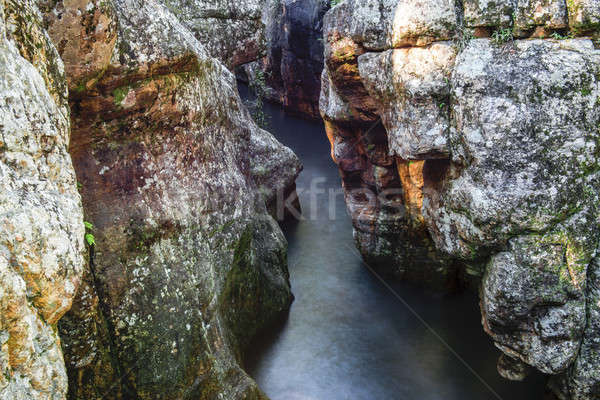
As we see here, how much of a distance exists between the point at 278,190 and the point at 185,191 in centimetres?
515

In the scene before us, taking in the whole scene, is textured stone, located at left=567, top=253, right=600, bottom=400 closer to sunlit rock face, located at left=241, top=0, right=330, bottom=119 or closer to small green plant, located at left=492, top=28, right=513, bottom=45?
small green plant, located at left=492, top=28, right=513, bottom=45

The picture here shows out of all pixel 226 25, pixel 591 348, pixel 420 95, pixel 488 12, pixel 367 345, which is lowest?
pixel 367 345

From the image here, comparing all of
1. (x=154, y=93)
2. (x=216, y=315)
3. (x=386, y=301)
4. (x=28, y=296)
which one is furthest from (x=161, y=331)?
(x=386, y=301)

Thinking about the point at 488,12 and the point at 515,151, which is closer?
the point at 515,151

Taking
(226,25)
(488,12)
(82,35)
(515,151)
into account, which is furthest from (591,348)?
(226,25)

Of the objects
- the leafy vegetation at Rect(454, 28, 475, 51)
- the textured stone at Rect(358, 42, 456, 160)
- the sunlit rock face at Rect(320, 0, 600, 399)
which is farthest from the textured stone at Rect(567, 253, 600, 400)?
the leafy vegetation at Rect(454, 28, 475, 51)

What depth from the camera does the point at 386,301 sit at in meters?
8.19

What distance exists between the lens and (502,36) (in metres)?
4.79

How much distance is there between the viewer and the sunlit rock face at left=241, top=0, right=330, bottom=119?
49.2ft

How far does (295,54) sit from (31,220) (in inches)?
587

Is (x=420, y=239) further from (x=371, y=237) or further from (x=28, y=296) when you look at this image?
(x=28, y=296)

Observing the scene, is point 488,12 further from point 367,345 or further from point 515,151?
point 367,345

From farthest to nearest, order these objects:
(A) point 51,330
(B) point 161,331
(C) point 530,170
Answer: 1. (B) point 161,331
2. (C) point 530,170
3. (A) point 51,330

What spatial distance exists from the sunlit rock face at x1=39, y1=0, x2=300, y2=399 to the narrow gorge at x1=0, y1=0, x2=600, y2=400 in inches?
0.8
